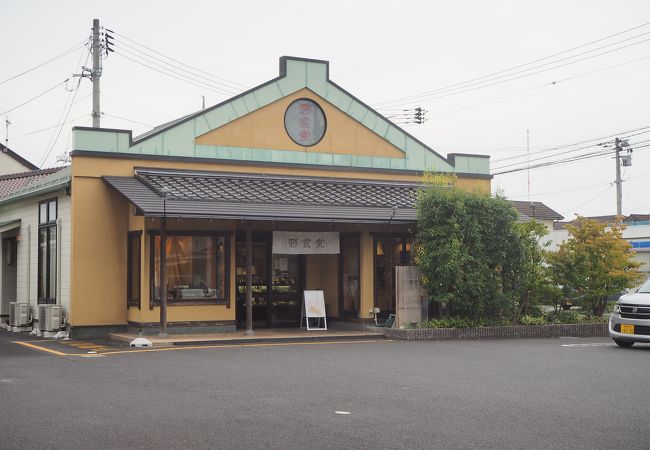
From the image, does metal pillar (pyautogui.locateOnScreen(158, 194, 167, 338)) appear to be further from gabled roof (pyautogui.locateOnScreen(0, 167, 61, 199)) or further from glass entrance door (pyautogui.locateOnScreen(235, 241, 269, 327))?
gabled roof (pyautogui.locateOnScreen(0, 167, 61, 199))

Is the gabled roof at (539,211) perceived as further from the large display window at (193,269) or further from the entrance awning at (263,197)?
the large display window at (193,269)

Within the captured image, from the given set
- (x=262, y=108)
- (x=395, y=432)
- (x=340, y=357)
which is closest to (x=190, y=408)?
(x=395, y=432)

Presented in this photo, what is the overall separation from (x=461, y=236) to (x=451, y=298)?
146 centimetres

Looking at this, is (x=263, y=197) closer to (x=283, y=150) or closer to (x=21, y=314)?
(x=283, y=150)

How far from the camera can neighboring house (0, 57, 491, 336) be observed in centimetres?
1767

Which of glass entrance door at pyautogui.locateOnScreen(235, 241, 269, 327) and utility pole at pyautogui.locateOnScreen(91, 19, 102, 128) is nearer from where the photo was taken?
glass entrance door at pyautogui.locateOnScreen(235, 241, 269, 327)

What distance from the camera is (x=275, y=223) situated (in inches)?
769

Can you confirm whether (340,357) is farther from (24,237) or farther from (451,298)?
(24,237)

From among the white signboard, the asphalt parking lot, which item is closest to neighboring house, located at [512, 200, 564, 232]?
the white signboard

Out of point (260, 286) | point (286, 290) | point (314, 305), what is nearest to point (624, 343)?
point (314, 305)

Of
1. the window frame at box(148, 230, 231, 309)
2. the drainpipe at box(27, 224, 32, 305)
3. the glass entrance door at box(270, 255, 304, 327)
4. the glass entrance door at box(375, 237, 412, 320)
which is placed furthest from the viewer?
the drainpipe at box(27, 224, 32, 305)

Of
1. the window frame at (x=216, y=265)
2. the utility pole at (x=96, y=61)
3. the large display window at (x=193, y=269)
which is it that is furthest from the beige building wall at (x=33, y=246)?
the utility pole at (x=96, y=61)

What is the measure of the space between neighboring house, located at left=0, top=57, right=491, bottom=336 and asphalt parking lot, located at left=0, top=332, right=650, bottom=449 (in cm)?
334

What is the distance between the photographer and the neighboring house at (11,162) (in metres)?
38.2
